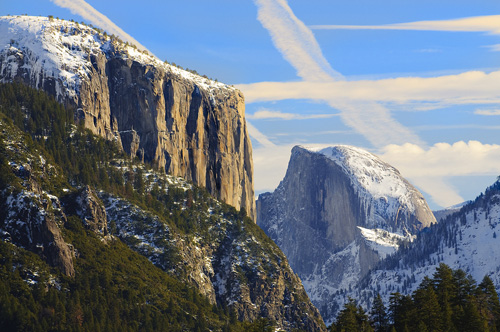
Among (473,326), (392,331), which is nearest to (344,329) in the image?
(392,331)

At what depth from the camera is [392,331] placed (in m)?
193

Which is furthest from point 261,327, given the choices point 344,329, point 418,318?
point 418,318

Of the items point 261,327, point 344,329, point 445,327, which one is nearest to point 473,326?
point 445,327

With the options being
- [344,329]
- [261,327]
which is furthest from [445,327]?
[261,327]

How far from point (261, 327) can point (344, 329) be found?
16789 mm

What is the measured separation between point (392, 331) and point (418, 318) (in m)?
9.16

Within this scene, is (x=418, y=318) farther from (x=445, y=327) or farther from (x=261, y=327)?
(x=261, y=327)

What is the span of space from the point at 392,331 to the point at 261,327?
86.1 feet

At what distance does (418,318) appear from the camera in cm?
19988

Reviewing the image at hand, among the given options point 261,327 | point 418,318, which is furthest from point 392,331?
point 261,327

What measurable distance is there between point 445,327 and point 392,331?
39.5 ft

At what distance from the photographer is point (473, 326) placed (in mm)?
194500

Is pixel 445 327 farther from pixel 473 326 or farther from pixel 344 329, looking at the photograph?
pixel 344 329

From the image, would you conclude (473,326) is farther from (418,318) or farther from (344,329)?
(344,329)
